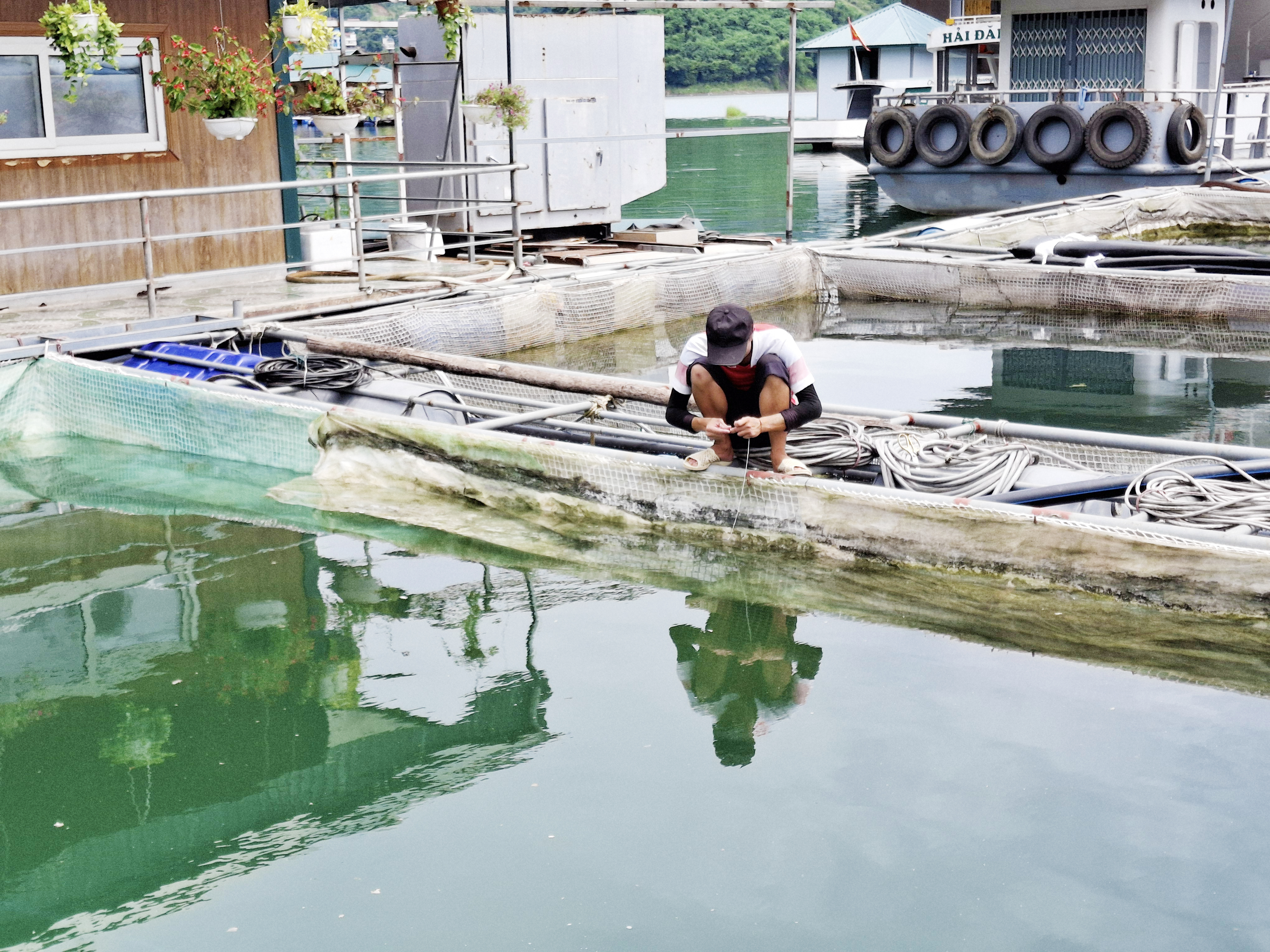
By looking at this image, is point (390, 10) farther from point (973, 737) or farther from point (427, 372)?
point (973, 737)

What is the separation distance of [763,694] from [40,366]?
5.23m

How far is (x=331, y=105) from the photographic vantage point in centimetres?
983

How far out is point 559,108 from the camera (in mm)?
13547

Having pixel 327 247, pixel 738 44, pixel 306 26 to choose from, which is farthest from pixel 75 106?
pixel 738 44

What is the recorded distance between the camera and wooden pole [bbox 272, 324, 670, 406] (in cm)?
671

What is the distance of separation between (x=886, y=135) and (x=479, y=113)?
10.2 m

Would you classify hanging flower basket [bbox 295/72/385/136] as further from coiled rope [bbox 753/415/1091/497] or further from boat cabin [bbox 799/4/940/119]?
boat cabin [bbox 799/4/940/119]

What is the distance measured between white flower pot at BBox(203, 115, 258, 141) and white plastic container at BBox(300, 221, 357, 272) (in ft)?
4.69

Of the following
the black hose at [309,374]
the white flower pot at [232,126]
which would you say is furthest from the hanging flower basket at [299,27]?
the black hose at [309,374]

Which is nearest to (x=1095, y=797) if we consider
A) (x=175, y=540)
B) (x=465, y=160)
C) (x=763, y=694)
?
(x=763, y=694)

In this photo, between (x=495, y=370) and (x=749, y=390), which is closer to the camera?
(x=749, y=390)

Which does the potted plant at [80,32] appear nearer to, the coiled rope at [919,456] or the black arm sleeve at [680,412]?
the black arm sleeve at [680,412]

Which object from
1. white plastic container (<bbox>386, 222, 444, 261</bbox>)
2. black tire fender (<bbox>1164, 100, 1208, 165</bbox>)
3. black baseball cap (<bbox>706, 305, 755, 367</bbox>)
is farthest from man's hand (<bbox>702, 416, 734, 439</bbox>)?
black tire fender (<bbox>1164, 100, 1208, 165</bbox>)

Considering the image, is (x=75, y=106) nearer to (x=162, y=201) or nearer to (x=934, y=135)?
(x=162, y=201)
